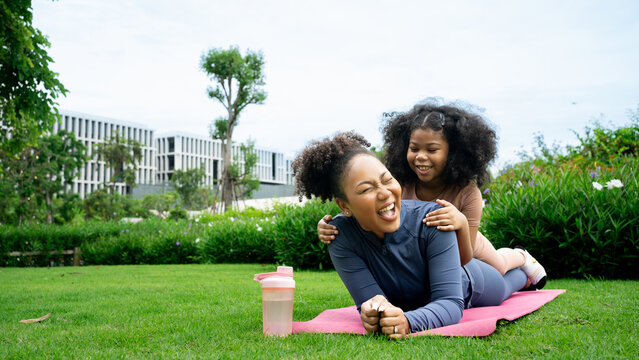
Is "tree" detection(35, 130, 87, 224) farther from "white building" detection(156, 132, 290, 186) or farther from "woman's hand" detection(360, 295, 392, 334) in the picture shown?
"white building" detection(156, 132, 290, 186)

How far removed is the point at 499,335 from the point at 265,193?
57.2 meters

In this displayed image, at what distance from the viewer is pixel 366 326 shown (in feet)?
8.09

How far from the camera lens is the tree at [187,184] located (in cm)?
5038

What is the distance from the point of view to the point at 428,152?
10.3 ft

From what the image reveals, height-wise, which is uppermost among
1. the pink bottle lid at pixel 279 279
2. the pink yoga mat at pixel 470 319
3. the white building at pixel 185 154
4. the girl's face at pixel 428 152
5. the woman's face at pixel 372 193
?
the white building at pixel 185 154

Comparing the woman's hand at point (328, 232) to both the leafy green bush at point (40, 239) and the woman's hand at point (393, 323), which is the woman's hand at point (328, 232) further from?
the leafy green bush at point (40, 239)

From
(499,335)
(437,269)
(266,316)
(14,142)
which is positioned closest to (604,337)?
(499,335)

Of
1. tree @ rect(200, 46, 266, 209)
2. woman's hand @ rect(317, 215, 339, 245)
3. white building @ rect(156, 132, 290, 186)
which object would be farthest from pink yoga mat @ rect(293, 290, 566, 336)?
white building @ rect(156, 132, 290, 186)

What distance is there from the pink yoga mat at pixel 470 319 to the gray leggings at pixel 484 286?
55 millimetres

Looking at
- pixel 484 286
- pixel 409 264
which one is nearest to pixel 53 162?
pixel 484 286

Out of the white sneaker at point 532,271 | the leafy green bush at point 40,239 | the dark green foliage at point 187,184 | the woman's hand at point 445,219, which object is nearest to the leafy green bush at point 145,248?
the leafy green bush at point 40,239

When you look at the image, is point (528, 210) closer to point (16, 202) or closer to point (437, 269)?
point (437, 269)

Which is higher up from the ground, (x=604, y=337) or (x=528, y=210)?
(x=528, y=210)

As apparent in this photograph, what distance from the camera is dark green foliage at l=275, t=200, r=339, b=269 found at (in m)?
7.36
